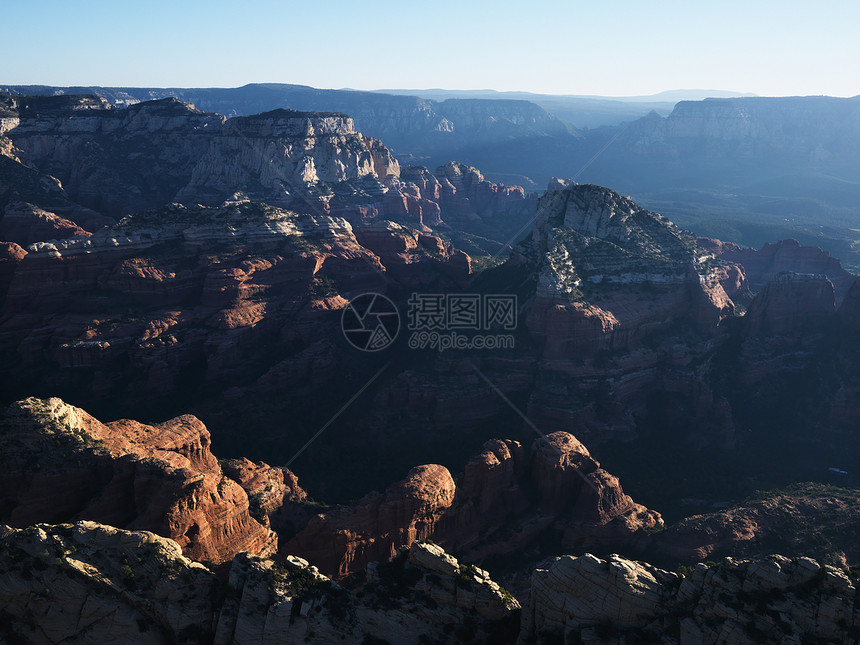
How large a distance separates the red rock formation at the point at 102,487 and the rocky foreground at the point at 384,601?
860 cm

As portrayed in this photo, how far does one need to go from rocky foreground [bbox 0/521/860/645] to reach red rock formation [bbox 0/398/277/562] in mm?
8601

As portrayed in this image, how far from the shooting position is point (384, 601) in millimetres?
31859

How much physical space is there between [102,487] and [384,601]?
22.9 meters

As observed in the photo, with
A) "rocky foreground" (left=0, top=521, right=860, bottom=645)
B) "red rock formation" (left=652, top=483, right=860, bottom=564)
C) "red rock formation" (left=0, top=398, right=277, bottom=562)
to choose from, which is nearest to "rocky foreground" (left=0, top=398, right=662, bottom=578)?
"red rock formation" (left=0, top=398, right=277, bottom=562)

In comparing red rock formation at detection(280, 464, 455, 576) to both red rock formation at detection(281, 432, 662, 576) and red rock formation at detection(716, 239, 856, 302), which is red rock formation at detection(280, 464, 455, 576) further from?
red rock formation at detection(716, 239, 856, 302)

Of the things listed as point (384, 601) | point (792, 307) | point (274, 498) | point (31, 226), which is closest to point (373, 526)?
point (274, 498)

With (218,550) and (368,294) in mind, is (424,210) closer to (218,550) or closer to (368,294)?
(368,294)

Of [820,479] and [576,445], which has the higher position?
[576,445]

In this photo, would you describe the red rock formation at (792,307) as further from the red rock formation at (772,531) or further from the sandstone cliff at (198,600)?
the sandstone cliff at (198,600)

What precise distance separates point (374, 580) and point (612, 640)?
1225 centimetres

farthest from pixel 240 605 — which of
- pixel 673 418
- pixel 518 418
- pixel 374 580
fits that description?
pixel 673 418

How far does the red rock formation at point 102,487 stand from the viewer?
4100 centimetres

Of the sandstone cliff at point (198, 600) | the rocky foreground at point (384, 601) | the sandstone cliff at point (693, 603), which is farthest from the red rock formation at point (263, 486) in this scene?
the sandstone cliff at point (693, 603)

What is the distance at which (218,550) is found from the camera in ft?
141
